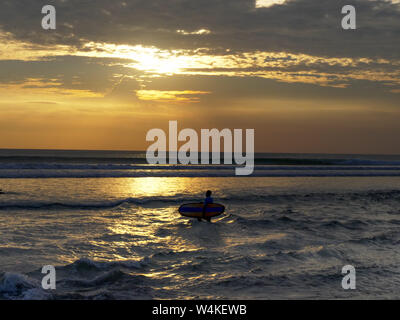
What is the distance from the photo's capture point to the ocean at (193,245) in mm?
8719

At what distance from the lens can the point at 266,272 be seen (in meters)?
9.89

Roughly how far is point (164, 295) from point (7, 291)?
3.41 metres

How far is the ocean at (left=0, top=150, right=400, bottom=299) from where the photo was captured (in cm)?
872

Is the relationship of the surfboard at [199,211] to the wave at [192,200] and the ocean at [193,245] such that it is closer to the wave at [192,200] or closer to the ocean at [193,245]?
the ocean at [193,245]

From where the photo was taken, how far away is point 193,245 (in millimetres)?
12914

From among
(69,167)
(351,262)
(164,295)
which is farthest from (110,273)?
(69,167)

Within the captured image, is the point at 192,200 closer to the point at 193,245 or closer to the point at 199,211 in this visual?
the point at 199,211

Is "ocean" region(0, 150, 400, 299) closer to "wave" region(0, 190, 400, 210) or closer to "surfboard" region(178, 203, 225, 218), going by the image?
"wave" region(0, 190, 400, 210)

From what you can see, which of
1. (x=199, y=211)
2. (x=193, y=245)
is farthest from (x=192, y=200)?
(x=193, y=245)

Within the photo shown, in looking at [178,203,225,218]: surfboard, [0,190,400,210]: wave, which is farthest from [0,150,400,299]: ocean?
[178,203,225,218]: surfboard

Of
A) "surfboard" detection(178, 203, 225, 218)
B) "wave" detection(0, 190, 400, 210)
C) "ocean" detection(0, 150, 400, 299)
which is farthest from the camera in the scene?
"wave" detection(0, 190, 400, 210)

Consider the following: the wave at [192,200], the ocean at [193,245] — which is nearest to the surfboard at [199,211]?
the ocean at [193,245]

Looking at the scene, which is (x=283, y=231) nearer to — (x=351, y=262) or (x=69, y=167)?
(x=351, y=262)
